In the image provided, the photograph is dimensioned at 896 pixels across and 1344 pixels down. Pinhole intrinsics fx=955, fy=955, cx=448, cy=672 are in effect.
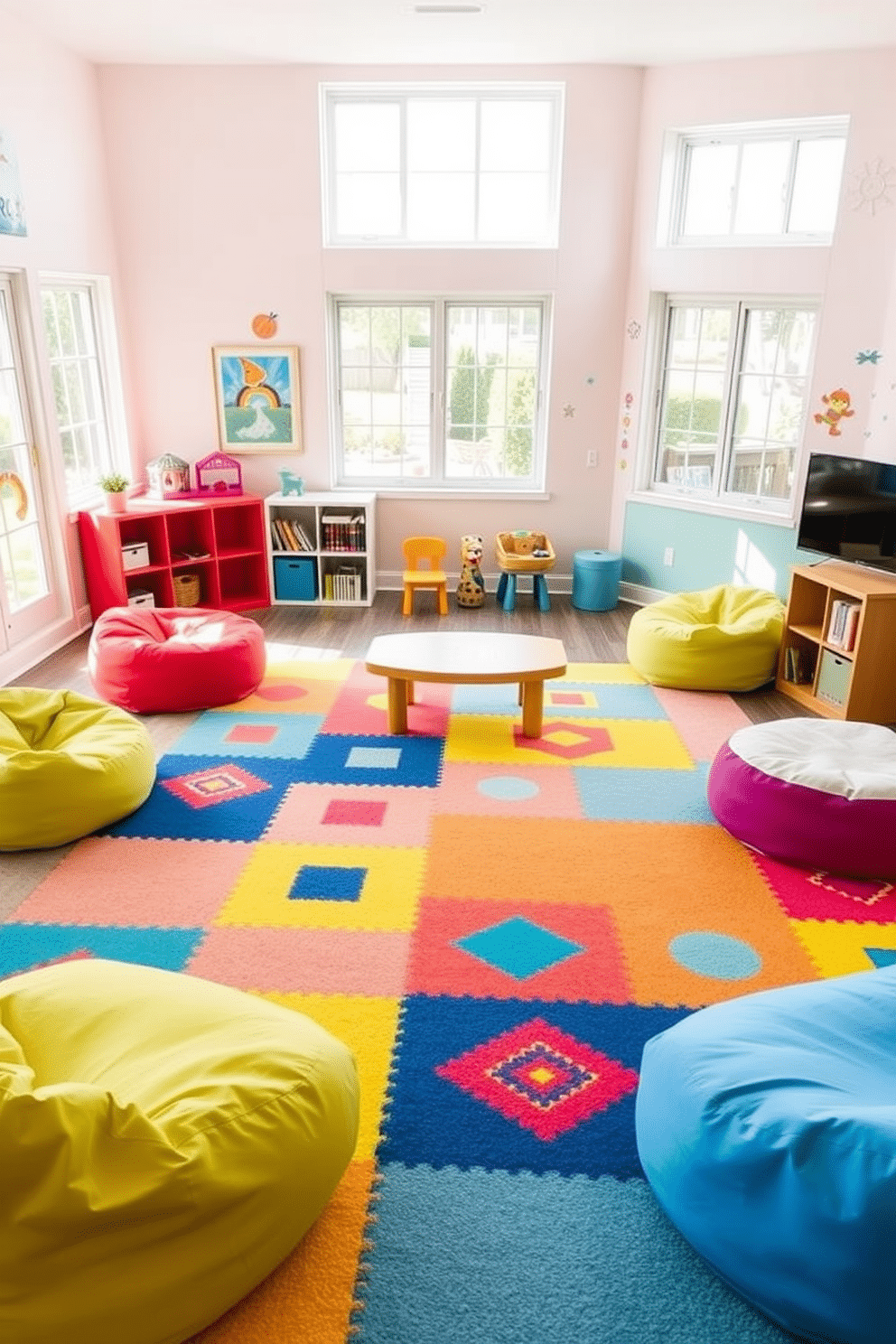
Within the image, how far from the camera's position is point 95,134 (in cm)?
620

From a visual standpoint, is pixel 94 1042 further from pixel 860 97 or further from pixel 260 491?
pixel 860 97

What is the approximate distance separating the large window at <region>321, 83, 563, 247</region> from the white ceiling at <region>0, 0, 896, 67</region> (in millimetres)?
326

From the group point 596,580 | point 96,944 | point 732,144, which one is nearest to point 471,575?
point 596,580

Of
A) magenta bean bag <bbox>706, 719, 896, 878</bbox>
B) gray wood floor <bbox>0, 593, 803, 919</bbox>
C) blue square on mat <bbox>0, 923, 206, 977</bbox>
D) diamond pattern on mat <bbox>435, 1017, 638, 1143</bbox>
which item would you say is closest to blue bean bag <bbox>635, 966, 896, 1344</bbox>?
diamond pattern on mat <bbox>435, 1017, 638, 1143</bbox>

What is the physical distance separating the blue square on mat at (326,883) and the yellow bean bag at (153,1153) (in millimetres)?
1016

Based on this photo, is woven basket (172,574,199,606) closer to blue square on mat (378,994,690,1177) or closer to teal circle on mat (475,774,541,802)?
teal circle on mat (475,774,541,802)

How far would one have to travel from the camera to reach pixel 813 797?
345cm

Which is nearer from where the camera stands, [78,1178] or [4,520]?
[78,1178]

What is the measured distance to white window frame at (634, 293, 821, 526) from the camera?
5.91 meters

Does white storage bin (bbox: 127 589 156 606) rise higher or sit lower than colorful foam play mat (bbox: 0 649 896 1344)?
higher

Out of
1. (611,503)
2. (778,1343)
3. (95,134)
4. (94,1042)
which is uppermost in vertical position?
(95,134)

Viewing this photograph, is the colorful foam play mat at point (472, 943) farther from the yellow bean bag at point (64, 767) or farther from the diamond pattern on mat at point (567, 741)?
the yellow bean bag at point (64, 767)

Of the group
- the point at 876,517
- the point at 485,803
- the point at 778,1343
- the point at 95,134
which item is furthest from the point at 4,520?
the point at 778,1343

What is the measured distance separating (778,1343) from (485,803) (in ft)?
7.56
